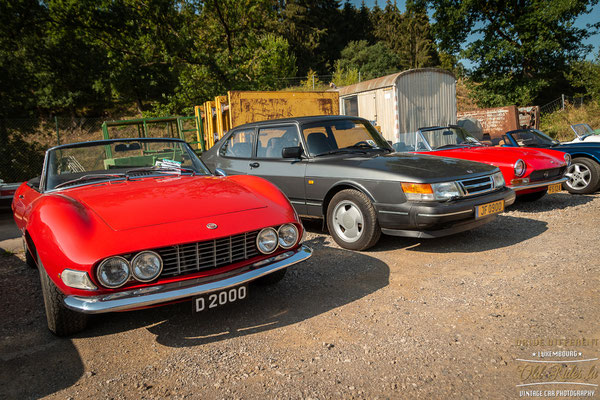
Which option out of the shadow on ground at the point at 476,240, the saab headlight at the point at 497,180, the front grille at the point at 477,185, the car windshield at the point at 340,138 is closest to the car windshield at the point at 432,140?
the car windshield at the point at 340,138

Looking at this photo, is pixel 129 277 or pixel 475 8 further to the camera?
pixel 475 8

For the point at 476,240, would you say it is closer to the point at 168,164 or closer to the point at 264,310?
the point at 264,310

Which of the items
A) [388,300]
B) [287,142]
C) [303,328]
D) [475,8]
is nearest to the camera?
[303,328]

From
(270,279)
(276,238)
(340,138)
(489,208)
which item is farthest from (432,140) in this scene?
(276,238)

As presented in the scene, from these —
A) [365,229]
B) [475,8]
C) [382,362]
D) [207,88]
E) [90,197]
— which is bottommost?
[382,362]

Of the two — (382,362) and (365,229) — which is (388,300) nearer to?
(382,362)

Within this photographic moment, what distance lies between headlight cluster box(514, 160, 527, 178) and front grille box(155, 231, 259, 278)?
4.64 m

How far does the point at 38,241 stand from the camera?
8.58ft

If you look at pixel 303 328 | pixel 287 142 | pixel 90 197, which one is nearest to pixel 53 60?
pixel 287 142

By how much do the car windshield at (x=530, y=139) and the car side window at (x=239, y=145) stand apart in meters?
4.77

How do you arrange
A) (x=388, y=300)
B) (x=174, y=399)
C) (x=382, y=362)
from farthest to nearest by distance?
1. (x=388, y=300)
2. (x=382, y=362)
3. (x=174, y=399)

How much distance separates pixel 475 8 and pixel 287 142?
22763mm

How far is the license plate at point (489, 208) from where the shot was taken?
13.9ft

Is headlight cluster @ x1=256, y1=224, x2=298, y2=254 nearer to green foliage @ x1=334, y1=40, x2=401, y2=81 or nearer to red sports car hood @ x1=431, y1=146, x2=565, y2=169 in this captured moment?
red sports car hood @ x1=431, y1=146, x2=565, y2=169
